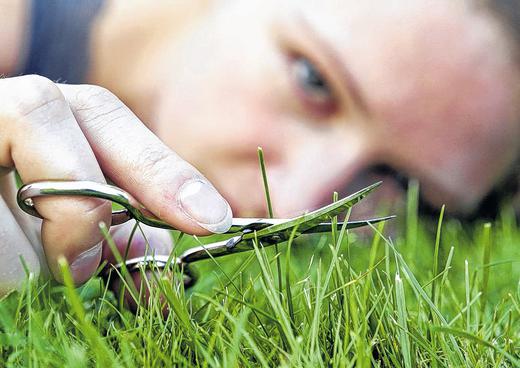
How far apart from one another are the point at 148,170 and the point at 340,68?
3.34 feet

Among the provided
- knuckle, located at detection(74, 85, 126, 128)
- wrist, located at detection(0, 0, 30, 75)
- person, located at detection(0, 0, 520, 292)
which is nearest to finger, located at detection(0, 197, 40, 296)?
knuckle, located at detection(74, 85, 126, 128)

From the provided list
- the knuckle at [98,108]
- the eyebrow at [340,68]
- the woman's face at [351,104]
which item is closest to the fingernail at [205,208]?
the knuckle at [98,108]

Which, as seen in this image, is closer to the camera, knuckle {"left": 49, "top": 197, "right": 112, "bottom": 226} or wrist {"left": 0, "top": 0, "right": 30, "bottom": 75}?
knuckle {"left": 49, "top": 197, "right": 112, "bottom": 226}

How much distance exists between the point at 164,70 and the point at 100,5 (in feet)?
0.84

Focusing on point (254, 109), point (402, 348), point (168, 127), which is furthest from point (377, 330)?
point (168, 127)

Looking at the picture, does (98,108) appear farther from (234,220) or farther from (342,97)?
(342,97)

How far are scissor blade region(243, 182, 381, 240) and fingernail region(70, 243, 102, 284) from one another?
14cm

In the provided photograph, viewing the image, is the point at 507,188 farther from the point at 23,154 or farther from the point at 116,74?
the point at 23,154

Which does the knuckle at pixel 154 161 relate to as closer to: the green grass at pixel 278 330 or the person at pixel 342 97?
the green grass at pixel 278 330

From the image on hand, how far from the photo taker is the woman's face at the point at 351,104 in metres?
1.54

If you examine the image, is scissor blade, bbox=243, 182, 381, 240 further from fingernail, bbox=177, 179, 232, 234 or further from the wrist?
the wrist

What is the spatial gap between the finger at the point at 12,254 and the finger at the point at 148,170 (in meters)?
0.09

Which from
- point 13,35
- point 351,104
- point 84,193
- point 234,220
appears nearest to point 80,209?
point 84,193

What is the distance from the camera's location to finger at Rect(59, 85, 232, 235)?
591 mm
